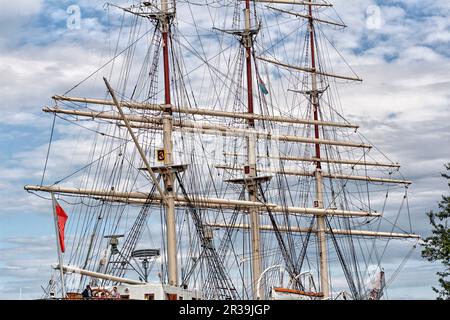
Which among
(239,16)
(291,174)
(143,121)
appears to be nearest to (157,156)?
(143,121)

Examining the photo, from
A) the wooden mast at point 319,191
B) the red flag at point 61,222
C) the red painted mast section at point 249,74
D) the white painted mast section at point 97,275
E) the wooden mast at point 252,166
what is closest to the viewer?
the red flag at point 61,222

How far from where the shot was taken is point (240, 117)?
285 feet

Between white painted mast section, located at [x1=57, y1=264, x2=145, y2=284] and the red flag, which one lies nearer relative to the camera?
the red flag

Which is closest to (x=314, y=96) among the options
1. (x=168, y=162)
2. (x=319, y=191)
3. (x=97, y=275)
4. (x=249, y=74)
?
(x=319, y=191)

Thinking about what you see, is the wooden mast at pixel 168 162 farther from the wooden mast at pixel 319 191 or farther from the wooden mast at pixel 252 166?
the wooden mast at pixel 319 191

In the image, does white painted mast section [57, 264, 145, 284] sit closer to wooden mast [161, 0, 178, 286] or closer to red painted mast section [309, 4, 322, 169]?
wooden mast [161, 0, 178, 286]

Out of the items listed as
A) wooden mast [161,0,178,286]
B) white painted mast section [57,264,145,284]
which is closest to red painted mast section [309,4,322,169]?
wooden mast [161,0,178,286]

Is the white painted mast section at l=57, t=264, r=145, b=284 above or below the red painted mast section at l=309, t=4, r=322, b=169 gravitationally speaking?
below

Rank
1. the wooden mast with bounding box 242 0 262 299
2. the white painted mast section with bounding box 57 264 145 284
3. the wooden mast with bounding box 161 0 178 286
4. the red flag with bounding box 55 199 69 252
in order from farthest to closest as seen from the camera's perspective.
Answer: the wooden mast with bounding box 242 0 262 299 → the wooden mast with bounding box 161 0 178 286 → the white painted mast section with bounding box 57 264 145 284 → the red flag with bounding box 55 199 69 252

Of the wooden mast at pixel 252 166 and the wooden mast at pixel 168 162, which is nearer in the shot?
the wooden mast at pixel 168 162

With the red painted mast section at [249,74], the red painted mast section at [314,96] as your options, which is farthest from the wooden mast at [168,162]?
the red painted mast section at [314,96]

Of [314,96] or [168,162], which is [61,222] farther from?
[314,96]
